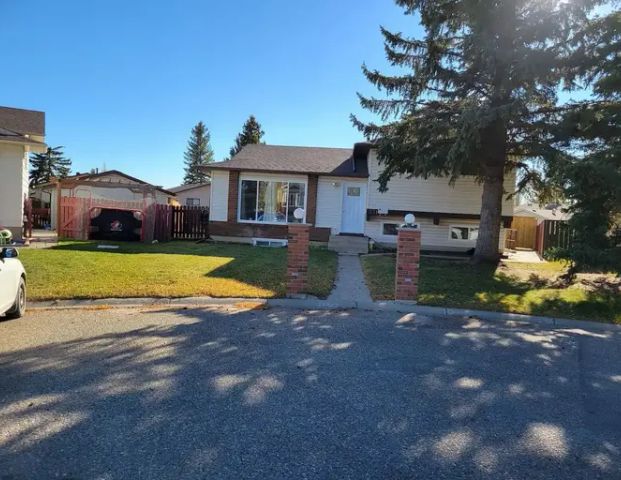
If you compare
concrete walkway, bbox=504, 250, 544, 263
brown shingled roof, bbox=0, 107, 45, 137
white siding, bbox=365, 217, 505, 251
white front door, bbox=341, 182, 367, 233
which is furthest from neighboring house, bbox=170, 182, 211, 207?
concrete walkway, bbox=504, 250, 544, 263

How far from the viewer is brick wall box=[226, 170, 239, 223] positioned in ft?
62.1

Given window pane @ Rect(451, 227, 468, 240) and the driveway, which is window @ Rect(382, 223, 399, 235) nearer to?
window pane @ Rect(451, 227, 468, 240)

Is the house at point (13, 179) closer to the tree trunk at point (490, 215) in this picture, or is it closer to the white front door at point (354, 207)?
the white front door at point (354, 207)

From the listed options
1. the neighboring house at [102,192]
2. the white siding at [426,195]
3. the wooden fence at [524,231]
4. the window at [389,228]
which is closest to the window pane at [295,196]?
the white siding at [426,195]

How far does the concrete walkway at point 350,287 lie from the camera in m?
8.39

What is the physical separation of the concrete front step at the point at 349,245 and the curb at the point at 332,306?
824 cm

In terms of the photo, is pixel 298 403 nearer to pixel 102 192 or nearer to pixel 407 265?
pixel 407 265

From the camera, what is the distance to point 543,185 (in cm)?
1346

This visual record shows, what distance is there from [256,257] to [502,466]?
11143 millimetres

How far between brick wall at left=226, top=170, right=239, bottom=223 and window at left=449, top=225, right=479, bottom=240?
342 inches

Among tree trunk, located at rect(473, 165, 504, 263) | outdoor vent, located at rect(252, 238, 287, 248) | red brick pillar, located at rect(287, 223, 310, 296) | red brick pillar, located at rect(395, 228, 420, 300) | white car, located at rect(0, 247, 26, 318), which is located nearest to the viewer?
white car, located at rect(0, 247, 26, 318)

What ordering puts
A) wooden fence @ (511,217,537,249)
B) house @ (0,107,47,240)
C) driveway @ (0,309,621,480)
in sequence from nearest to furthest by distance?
driveway @ (0,309,621,480)
house @ (0,107,47,240)
wooden fence @ (511,217,537,249)

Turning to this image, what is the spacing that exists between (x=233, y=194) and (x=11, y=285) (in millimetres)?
12962

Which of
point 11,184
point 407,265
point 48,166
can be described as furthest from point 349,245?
point 48,166
